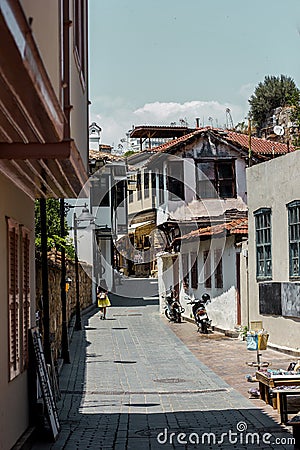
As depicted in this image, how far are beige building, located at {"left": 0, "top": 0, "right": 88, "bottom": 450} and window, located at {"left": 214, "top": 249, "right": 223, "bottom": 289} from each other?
17400mm

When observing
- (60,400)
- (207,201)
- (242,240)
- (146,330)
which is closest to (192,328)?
(146,330)

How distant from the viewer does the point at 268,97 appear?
214ft

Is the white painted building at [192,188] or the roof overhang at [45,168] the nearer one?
the roof overhang at [45,168]

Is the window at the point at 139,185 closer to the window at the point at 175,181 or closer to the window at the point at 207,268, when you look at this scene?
the window at the point at 175,181

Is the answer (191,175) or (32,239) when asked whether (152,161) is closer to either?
(191,175)

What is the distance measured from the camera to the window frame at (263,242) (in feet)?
78.1

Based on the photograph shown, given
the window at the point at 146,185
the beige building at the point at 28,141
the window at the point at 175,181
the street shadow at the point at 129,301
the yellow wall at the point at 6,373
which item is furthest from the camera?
the street shadow at the point at 129,301

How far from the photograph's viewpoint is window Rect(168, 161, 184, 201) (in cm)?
3991

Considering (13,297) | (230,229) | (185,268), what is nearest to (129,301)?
(185,268)

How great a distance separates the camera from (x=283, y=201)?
2242 centimetres

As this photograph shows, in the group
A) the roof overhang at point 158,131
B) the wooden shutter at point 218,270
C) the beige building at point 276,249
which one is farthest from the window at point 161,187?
the beige building at point 276,249

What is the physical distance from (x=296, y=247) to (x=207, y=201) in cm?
1861

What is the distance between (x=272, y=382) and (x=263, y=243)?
11.4 meters

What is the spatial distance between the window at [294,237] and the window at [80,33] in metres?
10.5
